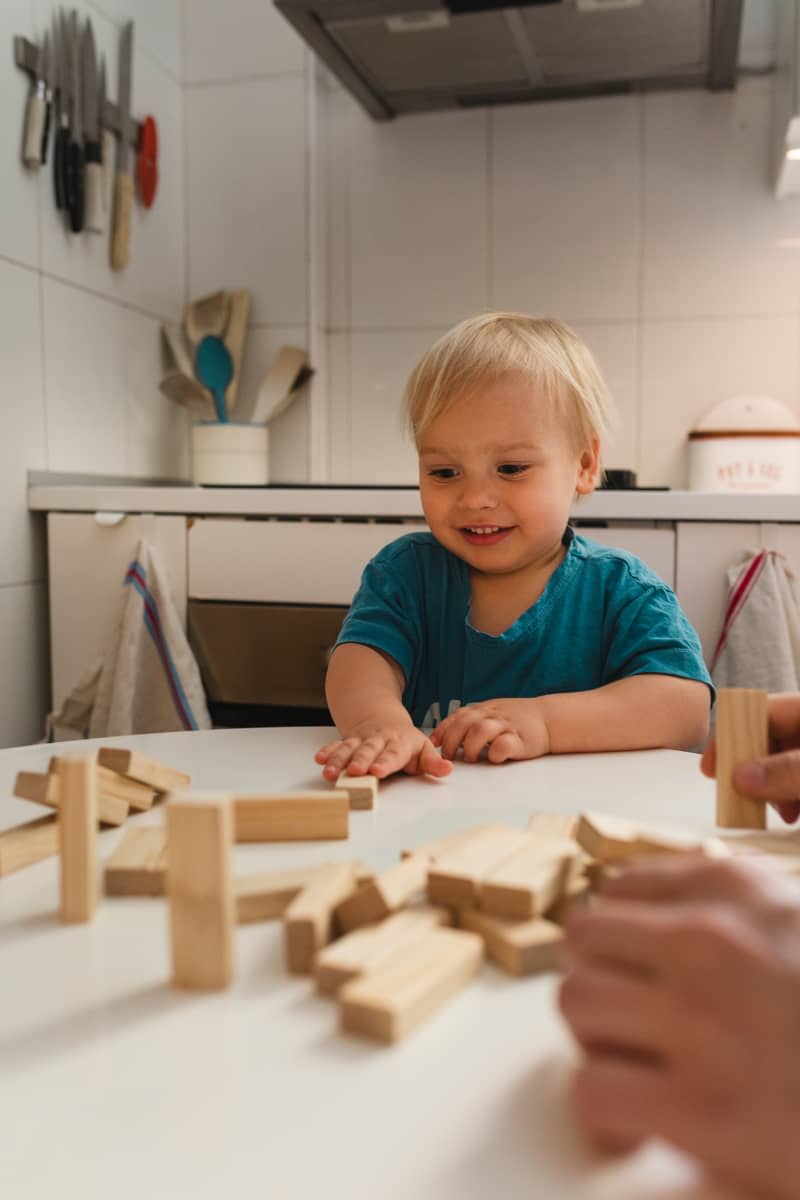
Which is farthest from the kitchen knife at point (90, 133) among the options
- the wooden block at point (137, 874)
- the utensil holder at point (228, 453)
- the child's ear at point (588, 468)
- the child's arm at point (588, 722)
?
the wooden block at point (137, 874)

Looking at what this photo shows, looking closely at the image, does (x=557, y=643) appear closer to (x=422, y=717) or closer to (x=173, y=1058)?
(x=422, y=717)

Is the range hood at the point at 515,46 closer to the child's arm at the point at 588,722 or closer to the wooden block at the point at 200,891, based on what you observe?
the child's arm at the point at 588,722

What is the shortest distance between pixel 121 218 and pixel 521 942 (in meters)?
2.06

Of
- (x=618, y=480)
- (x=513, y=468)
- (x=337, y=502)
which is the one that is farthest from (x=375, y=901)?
(x=618, y=480)

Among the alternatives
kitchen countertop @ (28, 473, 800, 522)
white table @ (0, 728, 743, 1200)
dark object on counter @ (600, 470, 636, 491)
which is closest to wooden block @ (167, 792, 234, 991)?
white table @ (0, 728, 743, 1200)

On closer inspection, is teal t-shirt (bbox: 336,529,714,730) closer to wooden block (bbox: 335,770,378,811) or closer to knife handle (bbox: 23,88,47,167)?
wooden block (bbox: 335,770,378,811)

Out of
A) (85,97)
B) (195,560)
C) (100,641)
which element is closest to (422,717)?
(195,560)

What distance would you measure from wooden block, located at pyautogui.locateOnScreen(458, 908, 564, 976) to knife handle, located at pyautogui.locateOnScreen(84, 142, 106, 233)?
6.21 ft

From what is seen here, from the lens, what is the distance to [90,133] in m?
2.02

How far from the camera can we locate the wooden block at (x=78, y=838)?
501mm

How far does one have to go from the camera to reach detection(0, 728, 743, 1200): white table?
0.33m

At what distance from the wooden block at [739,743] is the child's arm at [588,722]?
0.23m

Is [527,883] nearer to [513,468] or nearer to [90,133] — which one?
[513,468]

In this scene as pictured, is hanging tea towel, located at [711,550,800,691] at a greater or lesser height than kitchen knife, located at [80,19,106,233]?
lesser
